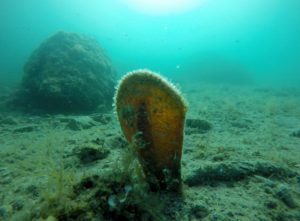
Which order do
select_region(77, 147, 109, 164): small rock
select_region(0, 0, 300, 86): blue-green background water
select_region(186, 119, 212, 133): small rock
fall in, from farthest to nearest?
select_region(0, 0, 300, 86): blue-green background water
select_region(186, 119, 212, 133): small rock
select_region(77, 147, 109, 164): small rock

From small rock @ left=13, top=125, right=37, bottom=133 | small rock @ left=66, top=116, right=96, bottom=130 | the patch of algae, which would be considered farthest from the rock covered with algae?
the patch of algae

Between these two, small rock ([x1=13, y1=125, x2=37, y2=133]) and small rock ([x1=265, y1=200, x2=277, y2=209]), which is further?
small rock ([x1=13, y1=125, x2=37, y2=133])

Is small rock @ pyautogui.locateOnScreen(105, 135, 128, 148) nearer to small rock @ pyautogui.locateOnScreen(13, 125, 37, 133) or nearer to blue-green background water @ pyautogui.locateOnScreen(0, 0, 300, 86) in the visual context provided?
small rock @ pyautogui.locateOnScreen(13, 125, 37, 133)

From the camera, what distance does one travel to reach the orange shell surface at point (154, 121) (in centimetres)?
276

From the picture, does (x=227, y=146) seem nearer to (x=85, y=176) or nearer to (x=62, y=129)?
(x=85, y=176)

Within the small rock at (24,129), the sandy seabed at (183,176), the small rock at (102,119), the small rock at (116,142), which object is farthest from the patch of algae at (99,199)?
the small rock at (102,119)

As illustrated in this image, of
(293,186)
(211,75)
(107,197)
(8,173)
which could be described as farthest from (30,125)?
(211,75)

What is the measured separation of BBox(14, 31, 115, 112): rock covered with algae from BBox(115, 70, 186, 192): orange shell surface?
26.1 feet

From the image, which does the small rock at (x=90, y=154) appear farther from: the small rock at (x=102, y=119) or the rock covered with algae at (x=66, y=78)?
the rock covered with algae at (x=66, y=78)

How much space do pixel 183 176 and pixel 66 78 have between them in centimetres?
846

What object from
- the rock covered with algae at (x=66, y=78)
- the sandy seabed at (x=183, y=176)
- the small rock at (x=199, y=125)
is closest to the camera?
the sandy seabed at (x=183, y=176)

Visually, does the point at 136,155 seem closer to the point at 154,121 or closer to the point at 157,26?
the point at 154,121

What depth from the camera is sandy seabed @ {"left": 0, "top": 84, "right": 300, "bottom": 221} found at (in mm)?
2594

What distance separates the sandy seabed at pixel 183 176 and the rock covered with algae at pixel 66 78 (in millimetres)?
2896
